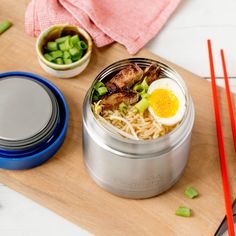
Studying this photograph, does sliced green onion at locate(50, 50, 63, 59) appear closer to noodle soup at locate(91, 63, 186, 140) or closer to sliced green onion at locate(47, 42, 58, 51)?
sliced green onion at locate(47, 42, 58, 51)

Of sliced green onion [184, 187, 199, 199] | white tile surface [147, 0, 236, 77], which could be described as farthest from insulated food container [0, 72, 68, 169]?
white tile surface [147, 0, 236, 77]

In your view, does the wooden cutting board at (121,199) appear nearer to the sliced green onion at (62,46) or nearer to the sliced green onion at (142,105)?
the sliced green onion at (62,46)

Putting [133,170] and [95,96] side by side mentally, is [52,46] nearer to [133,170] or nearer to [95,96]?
[95,96]

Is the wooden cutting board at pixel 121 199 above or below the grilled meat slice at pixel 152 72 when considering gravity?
below

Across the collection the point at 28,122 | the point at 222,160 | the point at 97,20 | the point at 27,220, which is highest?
the point at 97,20

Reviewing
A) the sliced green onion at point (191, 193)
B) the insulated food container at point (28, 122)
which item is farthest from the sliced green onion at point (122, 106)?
the sliced green onion at point (191, 193)

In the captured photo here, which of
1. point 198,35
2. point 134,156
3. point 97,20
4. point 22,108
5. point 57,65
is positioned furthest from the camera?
point 198,35

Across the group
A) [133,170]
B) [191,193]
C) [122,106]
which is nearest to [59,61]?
[122,106]

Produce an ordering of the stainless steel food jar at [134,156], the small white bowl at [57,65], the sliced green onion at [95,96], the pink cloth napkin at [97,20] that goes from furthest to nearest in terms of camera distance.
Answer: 1. the pink cloth napkin at [97,20]
2. the small white bowl at [57,65]
3. the sliced green onion at [95,96]
4. the stainless steel food jar at [134,156]
